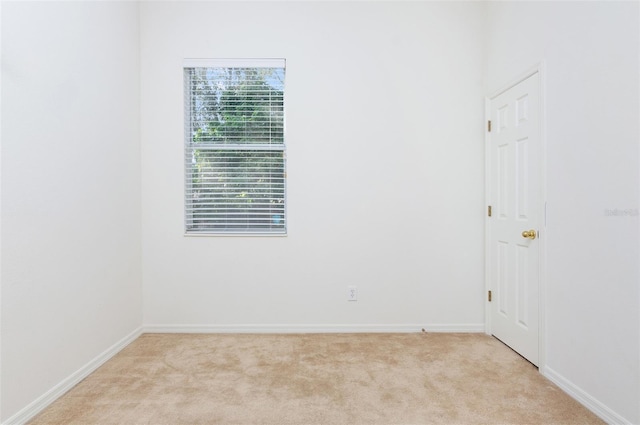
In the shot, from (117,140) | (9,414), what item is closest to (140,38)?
(117,140)

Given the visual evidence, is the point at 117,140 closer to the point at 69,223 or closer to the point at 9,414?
the point at 69,223

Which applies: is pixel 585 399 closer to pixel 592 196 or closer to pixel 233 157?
pixel 592 196

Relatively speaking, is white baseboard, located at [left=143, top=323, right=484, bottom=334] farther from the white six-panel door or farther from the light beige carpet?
the white six-panel door

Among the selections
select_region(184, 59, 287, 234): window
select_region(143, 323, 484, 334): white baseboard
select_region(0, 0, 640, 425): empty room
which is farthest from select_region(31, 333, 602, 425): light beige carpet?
select_region(184, 59, 287, 234): window

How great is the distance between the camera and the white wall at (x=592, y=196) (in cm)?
167

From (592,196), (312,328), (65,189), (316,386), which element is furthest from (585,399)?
(65,189)

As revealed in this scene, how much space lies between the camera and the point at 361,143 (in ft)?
10.0

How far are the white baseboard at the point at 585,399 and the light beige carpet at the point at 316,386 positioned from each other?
0.14ft

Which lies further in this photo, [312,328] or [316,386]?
[312,328]

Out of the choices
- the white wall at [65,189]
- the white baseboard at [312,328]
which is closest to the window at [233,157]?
the white wall at [65,189]

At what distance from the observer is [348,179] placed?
3066 millimetres

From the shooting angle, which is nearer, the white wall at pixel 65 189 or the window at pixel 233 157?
the white wall at pixel 65 189

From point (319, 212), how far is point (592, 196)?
6.39 ft

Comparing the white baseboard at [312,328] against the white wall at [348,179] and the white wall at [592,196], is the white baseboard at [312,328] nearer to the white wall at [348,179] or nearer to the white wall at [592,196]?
the white wall at [348,179]
